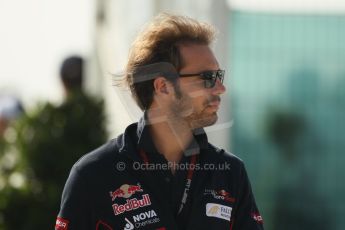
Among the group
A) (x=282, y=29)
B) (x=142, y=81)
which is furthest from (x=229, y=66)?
(x=142, y=81)

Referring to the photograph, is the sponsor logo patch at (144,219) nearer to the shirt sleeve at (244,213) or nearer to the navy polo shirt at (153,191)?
the navy polo shirt at (153,191)

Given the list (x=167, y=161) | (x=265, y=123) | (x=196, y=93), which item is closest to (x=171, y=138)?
(x=167, y=161)

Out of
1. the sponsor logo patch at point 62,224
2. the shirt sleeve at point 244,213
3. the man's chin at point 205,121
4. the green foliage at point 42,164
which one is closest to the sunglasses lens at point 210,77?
the man's chin at point 205,121

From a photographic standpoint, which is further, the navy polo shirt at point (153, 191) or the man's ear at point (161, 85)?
the man's ear at point (161, 85)

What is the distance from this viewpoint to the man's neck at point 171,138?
3482 mm

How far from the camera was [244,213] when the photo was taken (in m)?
3.43

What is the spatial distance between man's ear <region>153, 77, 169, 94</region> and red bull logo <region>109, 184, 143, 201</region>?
433 mm

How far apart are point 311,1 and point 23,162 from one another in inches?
102

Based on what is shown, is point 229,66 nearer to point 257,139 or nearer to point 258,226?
point 257,139

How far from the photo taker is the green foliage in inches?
271

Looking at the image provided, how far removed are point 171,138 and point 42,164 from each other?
361 centimetres

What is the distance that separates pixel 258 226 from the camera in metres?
3.42

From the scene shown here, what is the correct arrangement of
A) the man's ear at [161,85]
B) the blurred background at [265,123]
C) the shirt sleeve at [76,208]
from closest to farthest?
the shirt sleeve at [76,208]
the man's ear at [161,85]
the blurred background at [265,123]

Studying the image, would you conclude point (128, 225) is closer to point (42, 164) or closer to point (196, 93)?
point (196, 93)
